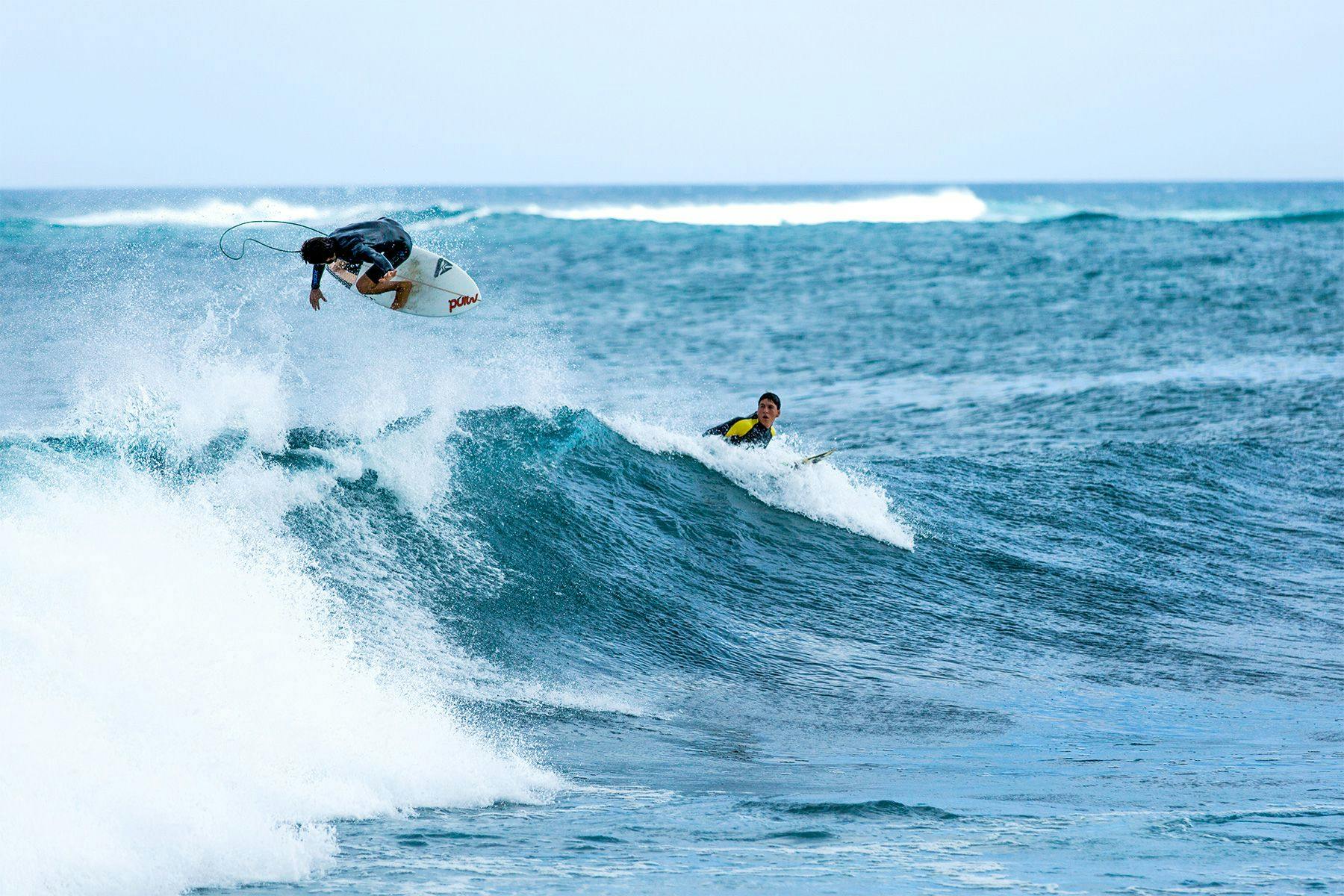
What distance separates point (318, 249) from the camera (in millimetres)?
8836

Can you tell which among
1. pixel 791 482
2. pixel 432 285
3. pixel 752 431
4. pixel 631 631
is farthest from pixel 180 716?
pixel 752 431

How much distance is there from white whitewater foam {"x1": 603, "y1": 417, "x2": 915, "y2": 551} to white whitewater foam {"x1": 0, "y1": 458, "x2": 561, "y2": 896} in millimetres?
4916

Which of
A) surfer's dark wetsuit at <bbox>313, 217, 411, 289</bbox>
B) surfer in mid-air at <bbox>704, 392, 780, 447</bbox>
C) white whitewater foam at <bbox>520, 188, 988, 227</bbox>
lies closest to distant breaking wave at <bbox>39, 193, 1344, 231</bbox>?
white whitewater foam at <bbox>520, 188, 988, 227</bbox>

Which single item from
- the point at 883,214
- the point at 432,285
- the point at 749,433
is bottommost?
the point at 749,433

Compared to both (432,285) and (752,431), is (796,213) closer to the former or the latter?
(752,431)

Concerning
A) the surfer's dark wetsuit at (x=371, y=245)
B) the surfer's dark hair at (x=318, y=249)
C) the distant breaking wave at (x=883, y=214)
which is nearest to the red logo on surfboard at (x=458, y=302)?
the surfer's dark wetsuit at (x=371, y=245)

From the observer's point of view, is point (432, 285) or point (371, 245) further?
point (432, 285)

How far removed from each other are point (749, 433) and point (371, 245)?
467 centimetres

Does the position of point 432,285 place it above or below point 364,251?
below

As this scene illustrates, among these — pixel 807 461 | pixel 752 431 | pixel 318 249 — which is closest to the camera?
pixel 318 249

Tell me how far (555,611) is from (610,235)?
54.4 metres

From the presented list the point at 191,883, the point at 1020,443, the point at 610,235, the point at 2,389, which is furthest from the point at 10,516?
the point at 610,235

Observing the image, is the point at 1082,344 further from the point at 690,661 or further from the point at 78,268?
the point at 78,268

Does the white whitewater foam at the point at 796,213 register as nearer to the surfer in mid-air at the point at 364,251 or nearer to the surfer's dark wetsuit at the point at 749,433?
the surfer's dark wetsuit at the point at 749,433
